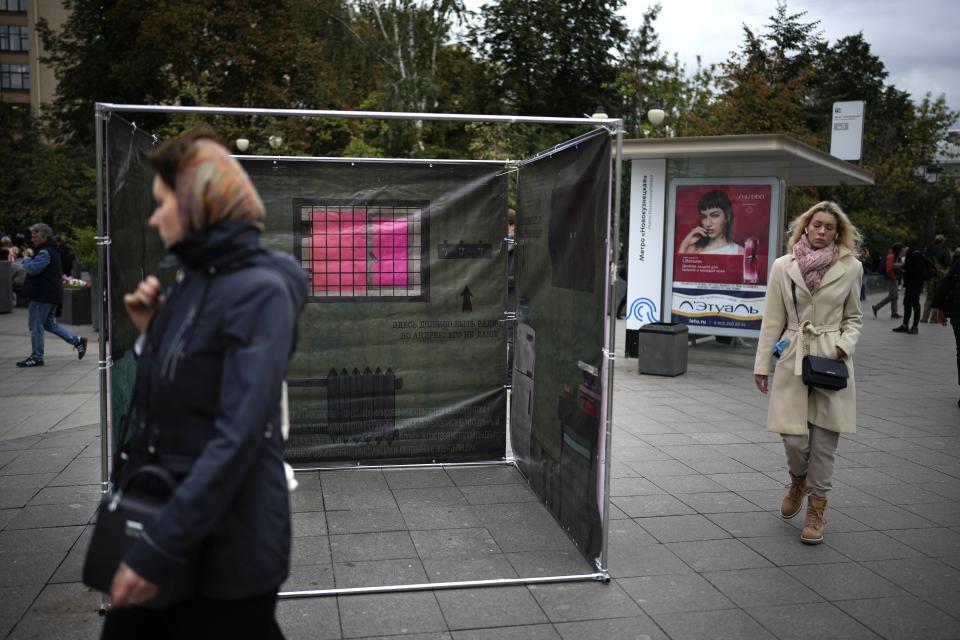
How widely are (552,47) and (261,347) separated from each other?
34.6 metres

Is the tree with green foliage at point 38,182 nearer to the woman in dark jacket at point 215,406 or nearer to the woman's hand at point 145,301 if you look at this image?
the woman's hand at point 145,301

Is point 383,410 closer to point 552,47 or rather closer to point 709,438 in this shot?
point 709,438

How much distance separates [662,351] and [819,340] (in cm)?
652

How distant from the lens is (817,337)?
5.16 m

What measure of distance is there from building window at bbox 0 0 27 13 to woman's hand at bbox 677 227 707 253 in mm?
74211

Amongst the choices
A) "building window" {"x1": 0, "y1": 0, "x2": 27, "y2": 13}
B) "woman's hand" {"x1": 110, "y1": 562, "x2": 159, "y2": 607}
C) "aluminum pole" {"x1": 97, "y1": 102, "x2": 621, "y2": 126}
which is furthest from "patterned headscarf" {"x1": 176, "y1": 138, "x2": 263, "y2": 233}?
"building window" {"x1": 0, "y1": 0, "x2": 27, "y2": 13}

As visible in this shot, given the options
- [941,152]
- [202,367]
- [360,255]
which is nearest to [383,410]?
[360,255]

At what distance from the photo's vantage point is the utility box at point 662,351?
11.6 metres

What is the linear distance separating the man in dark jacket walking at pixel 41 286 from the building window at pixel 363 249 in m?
6.87

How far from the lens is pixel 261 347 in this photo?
212 cm

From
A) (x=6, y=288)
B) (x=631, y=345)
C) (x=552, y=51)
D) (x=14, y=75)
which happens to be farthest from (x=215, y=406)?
(x=14, y=75)

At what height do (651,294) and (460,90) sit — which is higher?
(460,90)

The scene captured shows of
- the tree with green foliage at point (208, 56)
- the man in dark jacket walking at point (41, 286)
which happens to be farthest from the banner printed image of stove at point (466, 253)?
the tree with green foliage at point (208, 56)

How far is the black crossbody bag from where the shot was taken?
5012mm
